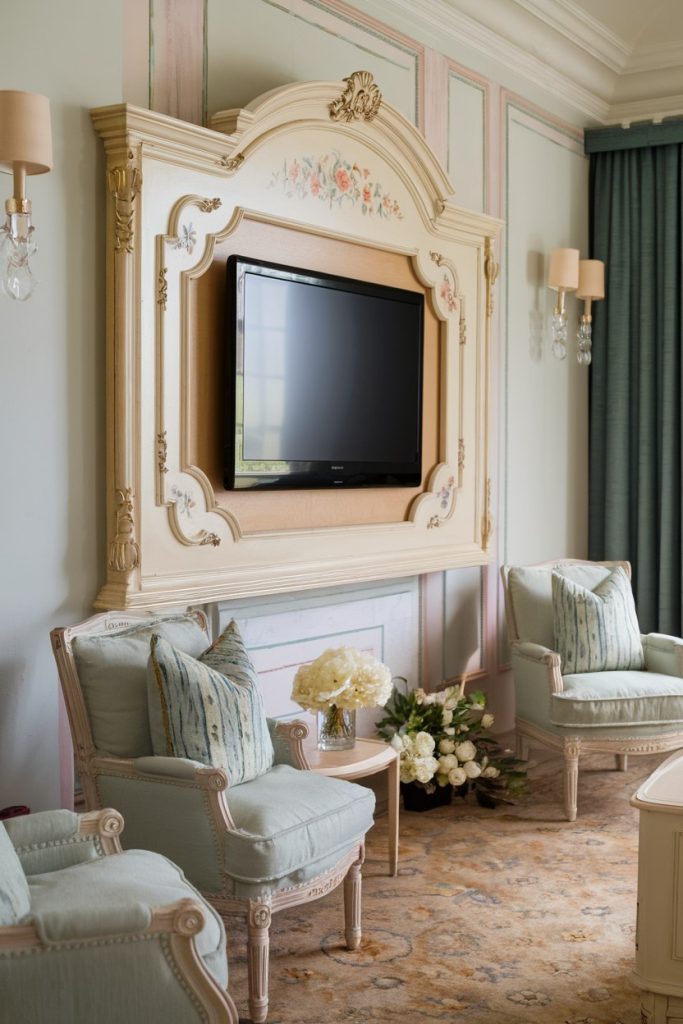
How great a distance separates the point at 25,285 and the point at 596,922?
7.53 feet

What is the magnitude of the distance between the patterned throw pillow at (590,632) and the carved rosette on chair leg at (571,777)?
0.40 meters

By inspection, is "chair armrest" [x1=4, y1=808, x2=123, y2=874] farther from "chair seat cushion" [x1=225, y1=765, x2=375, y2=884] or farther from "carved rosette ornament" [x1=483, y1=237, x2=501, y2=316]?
A: "carved rosette ornament" [x1=483, y1=237, x2=501, y2=316]

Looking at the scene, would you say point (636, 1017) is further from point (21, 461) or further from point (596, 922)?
point (21, 461)

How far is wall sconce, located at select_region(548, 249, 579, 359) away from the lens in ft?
17.2

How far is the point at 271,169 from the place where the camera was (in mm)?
3695

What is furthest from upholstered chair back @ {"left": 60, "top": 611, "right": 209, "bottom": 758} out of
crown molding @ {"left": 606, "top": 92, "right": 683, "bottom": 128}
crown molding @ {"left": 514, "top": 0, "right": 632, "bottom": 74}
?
crown molding @ {"left": 606, "top": 92, "right": 683, "bottom": 128}

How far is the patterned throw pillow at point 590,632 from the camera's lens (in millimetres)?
4582

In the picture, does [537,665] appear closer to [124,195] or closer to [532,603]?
[532,603]

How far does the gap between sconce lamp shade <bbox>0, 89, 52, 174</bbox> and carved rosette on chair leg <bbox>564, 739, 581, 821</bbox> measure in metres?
2.73

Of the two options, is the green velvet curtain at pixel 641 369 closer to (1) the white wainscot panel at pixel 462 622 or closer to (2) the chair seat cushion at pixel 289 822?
(1) the white wainscot panel at pixel 462 622

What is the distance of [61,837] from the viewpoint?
2.40m

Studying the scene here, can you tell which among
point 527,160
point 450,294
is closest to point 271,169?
point 450,294

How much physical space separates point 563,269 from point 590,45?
1.01 meters

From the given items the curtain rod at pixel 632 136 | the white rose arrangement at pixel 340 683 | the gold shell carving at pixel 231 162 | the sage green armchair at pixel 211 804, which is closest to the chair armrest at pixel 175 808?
the sage green armchair at pixel 211 804
